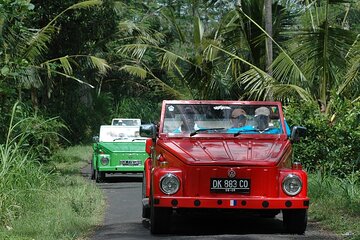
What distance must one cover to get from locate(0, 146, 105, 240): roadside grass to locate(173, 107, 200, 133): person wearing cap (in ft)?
6.22

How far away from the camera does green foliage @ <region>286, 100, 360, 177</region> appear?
590 inches

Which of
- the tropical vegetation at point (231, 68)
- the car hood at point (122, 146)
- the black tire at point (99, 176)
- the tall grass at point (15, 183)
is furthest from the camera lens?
the car hood at point (122, 146)

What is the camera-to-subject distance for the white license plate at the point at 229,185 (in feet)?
32.8

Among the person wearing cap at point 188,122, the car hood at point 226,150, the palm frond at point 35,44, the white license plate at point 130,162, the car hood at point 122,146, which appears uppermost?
the palm frond at point 35,44

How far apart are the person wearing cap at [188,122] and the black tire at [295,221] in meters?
1.91

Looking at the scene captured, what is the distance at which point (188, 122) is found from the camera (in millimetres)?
11453

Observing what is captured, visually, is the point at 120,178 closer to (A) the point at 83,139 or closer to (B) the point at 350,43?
(B) the point at 350,43

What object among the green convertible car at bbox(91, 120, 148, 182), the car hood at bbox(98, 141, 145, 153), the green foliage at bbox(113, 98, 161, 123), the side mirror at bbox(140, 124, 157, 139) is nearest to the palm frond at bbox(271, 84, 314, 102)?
the green convertible car at bbox(91, 120, 148, 182)

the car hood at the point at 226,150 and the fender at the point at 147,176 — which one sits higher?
the car hood at the point at 226,150

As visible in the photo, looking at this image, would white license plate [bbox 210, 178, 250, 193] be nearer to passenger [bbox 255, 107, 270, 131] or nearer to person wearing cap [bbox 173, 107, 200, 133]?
person wearing cap [bbox 173, 107, 200, 133]

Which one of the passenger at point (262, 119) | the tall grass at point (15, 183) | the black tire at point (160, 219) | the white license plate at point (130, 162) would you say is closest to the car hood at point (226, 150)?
the passenger at point (262, 119)

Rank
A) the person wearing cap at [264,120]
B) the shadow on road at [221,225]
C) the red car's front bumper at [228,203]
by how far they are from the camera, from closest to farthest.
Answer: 1. the red car's front bumper at [228,203]
2. the shadow on road at [221,225]
3. the person wearing cap at [264,120]

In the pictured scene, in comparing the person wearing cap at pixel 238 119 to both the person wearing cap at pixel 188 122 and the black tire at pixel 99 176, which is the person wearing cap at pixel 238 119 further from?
the black tire at pixel 99 176

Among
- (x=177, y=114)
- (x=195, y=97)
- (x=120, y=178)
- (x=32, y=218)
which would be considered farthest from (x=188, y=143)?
(x=195, y=97)
